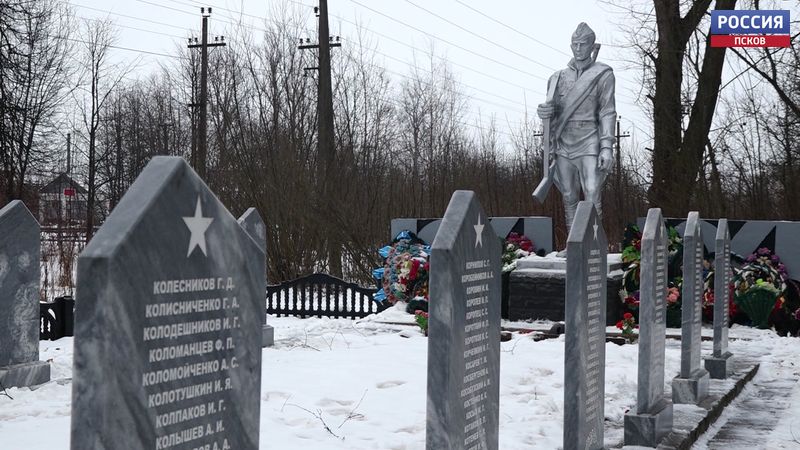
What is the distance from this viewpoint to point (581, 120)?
11.9 m

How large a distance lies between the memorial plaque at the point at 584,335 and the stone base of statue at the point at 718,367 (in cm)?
350

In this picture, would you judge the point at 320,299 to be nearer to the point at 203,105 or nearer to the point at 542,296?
the point at 542,296

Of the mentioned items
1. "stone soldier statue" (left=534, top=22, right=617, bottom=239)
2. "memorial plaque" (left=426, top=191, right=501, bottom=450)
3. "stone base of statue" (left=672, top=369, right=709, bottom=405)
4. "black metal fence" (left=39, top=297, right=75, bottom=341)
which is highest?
"stone soldier statue" (left=534, top=22, right=617, bottom=239)

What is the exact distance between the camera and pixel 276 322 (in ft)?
43.2

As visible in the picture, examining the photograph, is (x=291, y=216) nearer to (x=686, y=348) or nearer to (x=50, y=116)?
(x=50, y=116)

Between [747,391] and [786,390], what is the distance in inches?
13.4

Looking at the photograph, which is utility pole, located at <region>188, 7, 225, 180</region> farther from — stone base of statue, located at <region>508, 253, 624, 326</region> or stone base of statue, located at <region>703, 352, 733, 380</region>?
stone base of statue, located at <region>703, 352, 733, 380</region>

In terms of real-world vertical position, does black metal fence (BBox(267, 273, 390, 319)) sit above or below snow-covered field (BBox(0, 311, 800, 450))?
above

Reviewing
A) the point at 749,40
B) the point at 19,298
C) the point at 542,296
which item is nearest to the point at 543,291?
the point at 542,296

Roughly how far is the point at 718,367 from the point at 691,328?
1174 millimetres

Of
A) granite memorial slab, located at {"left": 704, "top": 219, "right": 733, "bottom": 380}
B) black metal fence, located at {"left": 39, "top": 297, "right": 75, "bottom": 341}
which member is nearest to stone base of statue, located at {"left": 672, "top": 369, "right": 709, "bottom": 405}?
granite memorial slab, located at {"left": 704, "top": 219, "right": 733, "bottom": 380}

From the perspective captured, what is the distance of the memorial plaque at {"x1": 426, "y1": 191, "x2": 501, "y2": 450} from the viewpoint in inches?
155

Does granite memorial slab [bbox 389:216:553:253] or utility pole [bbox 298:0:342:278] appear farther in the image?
utility pole [bbox 298:0:342:278]

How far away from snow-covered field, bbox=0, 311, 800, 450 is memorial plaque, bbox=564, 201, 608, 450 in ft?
1.66
